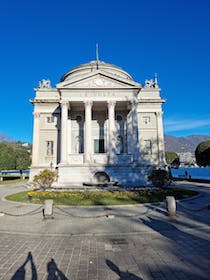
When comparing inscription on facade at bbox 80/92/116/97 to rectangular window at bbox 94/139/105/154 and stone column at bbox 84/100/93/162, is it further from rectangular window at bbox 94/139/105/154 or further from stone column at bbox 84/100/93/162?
rectangular window at bbox 94/139/105/154

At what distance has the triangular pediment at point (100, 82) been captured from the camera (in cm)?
2714

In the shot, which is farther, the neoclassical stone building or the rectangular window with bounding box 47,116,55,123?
the rectangular window with bounding box 47,116,55,123

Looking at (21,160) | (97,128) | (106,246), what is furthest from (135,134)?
(21,160)

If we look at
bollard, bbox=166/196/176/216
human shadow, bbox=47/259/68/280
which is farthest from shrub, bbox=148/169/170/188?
human shadow, bbox=47/259/68/280

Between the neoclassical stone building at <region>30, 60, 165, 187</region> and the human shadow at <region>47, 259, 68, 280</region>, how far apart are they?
62.5 feet

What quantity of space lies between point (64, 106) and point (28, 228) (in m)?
20.6

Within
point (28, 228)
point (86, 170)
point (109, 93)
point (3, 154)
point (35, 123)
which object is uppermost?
point (109, 93)

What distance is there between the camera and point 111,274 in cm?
443

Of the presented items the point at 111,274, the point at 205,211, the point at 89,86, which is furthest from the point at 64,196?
the point at 89,86

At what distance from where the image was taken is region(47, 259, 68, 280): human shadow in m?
4.34

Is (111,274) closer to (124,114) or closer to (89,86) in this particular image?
(89,86)

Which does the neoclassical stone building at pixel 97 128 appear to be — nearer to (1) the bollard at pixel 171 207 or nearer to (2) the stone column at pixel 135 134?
(2) the stone column at pixel 135 134

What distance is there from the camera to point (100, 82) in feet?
90.9

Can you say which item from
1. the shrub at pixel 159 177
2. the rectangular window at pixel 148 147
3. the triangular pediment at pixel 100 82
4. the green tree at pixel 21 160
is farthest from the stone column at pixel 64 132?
the green tree at pixel 21 160
